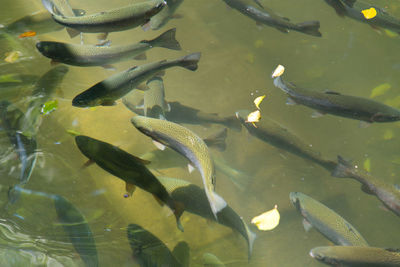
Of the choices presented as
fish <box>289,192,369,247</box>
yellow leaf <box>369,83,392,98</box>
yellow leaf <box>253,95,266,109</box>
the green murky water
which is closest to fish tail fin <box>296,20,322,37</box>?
the green murky water

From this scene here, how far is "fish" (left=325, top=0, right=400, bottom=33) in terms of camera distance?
12.7 feet

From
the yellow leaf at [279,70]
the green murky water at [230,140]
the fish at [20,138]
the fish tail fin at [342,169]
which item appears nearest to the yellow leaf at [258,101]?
the green murky water at [230,140]

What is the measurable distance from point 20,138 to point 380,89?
471 centimetres

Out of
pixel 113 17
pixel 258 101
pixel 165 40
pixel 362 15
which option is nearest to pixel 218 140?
pixel 258 101

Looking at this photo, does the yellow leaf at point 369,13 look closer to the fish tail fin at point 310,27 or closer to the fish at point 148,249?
the fish tail fin at point 310,27

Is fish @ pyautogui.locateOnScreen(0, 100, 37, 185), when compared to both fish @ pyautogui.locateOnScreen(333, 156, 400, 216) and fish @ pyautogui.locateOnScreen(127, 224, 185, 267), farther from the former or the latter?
fish @ pyautogui.locateOnScreen(333, 156, 400, 216)

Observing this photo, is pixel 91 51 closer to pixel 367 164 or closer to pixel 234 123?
pixel 234 123

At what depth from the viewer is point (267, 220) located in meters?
3.52

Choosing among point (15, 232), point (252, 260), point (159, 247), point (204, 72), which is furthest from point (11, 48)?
point (252, 260)

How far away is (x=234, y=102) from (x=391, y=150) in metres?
2.28

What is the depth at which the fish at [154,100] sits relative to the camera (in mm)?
3215

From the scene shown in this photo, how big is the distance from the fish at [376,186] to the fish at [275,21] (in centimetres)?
160

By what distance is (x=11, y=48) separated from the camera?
3.47m

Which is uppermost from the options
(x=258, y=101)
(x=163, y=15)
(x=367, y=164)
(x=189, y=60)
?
(x=163, y=15)
